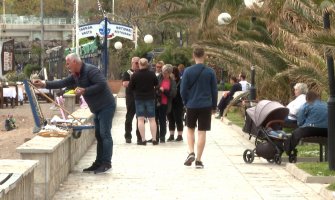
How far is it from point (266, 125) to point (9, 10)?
343ft

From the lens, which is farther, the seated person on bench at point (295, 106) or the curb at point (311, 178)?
the seated person on bench at point (295, 106)

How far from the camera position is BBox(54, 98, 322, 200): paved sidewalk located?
10.5 m

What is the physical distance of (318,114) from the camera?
43.8 ft

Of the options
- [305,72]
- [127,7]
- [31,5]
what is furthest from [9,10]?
[305,72]

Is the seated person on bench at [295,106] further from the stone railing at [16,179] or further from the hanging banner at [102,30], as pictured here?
the hanging banner at [102,30]

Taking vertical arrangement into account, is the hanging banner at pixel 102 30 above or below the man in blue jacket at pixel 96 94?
above

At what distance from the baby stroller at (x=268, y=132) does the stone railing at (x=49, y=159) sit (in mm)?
3152

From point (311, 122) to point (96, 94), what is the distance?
11.5ft

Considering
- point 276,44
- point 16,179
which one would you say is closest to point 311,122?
point 16,179

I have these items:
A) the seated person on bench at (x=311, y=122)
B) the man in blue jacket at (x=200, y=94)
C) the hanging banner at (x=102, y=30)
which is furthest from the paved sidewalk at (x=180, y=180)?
the hanging banner at (x=102, y=30)

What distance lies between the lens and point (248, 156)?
14.1 meters

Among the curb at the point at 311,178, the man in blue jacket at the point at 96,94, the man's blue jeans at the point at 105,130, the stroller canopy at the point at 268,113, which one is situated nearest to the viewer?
the curb at the point at 311,178

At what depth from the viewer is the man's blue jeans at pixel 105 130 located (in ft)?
40.2

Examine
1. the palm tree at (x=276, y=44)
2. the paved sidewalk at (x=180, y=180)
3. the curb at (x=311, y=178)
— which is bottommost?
the paved sidewalk at (x=180, y=180)
